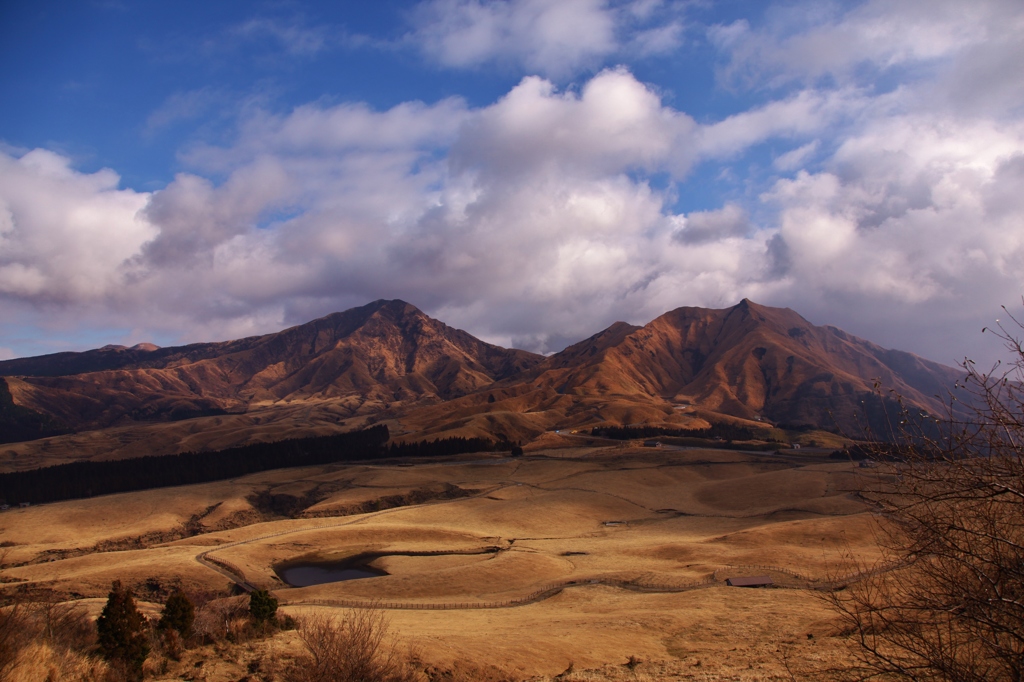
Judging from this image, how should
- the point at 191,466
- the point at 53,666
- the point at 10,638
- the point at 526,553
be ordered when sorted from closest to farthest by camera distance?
1. the point at 10,638
2. the point at 53,666
3. the point at 526,553
4. the point at 191,466

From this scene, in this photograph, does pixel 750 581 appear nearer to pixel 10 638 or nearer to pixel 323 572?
pixel 10 638

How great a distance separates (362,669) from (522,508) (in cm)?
7715

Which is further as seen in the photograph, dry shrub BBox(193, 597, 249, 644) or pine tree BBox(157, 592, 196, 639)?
dry shrub BBox(193, 597, 249, 644)

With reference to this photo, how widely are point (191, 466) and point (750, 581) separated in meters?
162

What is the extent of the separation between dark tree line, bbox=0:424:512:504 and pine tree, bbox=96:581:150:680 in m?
140

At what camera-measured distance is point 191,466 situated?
164 metres

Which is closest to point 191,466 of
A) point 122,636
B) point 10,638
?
point 122,636

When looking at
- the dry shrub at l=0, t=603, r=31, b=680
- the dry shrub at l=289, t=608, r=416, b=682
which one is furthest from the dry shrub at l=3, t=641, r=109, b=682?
the dry shrub at l=289, t=608, r=416, b=682

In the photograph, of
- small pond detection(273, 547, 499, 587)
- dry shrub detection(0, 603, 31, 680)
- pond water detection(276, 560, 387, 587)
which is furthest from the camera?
small pond detection(273, 547, 499, 587)

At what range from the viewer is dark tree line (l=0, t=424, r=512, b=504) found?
14375cm

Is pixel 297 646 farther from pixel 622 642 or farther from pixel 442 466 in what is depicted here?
pixel 442 466

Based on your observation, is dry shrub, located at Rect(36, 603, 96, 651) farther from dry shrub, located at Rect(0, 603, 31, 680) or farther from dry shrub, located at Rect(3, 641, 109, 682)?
dry shrub, located at Rect(0, 603, 31, 680)

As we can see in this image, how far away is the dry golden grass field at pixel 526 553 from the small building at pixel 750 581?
826 millimetres

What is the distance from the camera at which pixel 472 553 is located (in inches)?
2808
